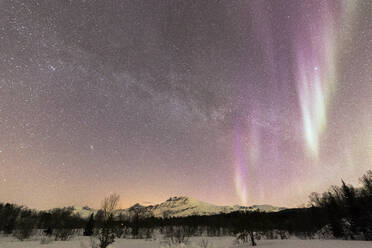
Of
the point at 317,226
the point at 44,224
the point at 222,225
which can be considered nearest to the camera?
the point at 317,226

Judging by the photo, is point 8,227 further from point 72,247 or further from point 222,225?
point 222,225

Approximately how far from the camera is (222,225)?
90.1 m

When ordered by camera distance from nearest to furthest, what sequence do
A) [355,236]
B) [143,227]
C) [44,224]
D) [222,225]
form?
[355,236] < [44,224] < [143,227] < [222,225]

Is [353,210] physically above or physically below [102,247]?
above

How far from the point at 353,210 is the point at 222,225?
6482 centimetres

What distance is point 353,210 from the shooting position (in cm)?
3559

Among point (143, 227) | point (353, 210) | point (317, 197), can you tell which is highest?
point (317, 197)

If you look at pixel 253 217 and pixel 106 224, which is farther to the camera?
pixel 253 217

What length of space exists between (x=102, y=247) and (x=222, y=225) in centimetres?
8824

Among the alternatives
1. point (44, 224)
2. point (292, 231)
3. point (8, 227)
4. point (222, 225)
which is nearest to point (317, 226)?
point (292, 231)

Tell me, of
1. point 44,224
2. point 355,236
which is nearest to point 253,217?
point 355,236

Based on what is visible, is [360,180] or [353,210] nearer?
[353,210]

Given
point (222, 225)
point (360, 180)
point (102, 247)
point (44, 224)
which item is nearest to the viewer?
point (102, 247)

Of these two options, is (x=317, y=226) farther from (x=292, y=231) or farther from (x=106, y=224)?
(x=106, y=224)
